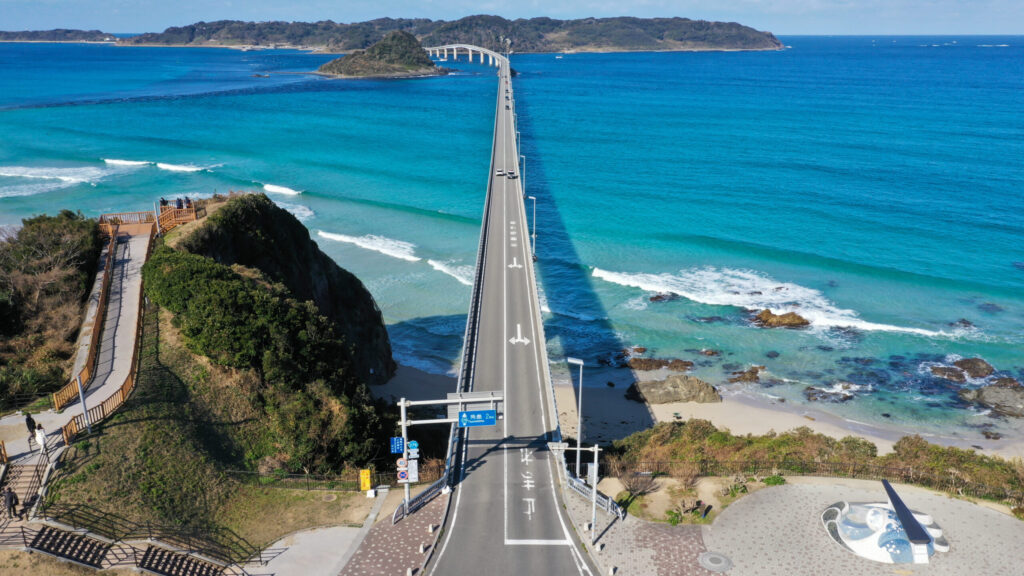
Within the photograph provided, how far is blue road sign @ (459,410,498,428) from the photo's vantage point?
1025 inches

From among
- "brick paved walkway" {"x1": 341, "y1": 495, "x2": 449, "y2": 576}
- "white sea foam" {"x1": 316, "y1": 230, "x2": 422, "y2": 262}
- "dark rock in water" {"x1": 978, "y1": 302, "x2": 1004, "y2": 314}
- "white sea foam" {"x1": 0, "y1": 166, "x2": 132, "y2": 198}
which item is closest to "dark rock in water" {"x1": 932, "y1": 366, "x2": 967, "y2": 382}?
"dark rock in water" {"x1": 978, "y1": 302, "x2": 1004, "y2": 314}

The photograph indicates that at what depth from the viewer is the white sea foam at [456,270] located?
209 feet

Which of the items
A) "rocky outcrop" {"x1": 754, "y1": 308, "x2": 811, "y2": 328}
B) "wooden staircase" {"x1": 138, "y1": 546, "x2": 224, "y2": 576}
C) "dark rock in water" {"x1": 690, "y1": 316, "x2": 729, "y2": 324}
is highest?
"wooden staircase" {"x1": 138, "y1": 546, "x2": 224, "y2": 576}

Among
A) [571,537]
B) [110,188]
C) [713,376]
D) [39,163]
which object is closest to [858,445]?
[571,537]

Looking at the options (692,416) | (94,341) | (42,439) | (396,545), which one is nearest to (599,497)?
(396,545)

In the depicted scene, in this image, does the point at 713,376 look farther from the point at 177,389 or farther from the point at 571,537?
the point at 177,389

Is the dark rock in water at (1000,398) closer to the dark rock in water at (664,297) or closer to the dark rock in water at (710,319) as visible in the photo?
the dark rock in water at (710,319)

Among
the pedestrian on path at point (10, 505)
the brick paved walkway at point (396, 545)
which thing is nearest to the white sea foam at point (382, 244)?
the brick paved walkway at point (396, 545)

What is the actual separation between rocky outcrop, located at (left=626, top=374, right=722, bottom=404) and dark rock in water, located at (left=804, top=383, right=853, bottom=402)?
19.4 feet

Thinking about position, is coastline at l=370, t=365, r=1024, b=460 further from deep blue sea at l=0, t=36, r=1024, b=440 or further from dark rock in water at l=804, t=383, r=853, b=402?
dark rock in water at l=804, t=383, r=853, b=402

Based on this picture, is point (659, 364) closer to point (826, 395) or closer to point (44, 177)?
point (826, 395)

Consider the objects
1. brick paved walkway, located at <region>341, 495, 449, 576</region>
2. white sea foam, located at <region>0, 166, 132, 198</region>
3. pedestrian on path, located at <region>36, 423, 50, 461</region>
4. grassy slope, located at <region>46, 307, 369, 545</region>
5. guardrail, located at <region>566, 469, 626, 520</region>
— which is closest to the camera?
brick paved walkway, located at <region>341, 495, 449, 576</region>

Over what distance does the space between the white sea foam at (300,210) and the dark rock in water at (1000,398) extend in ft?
203

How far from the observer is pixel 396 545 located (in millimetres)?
23484
